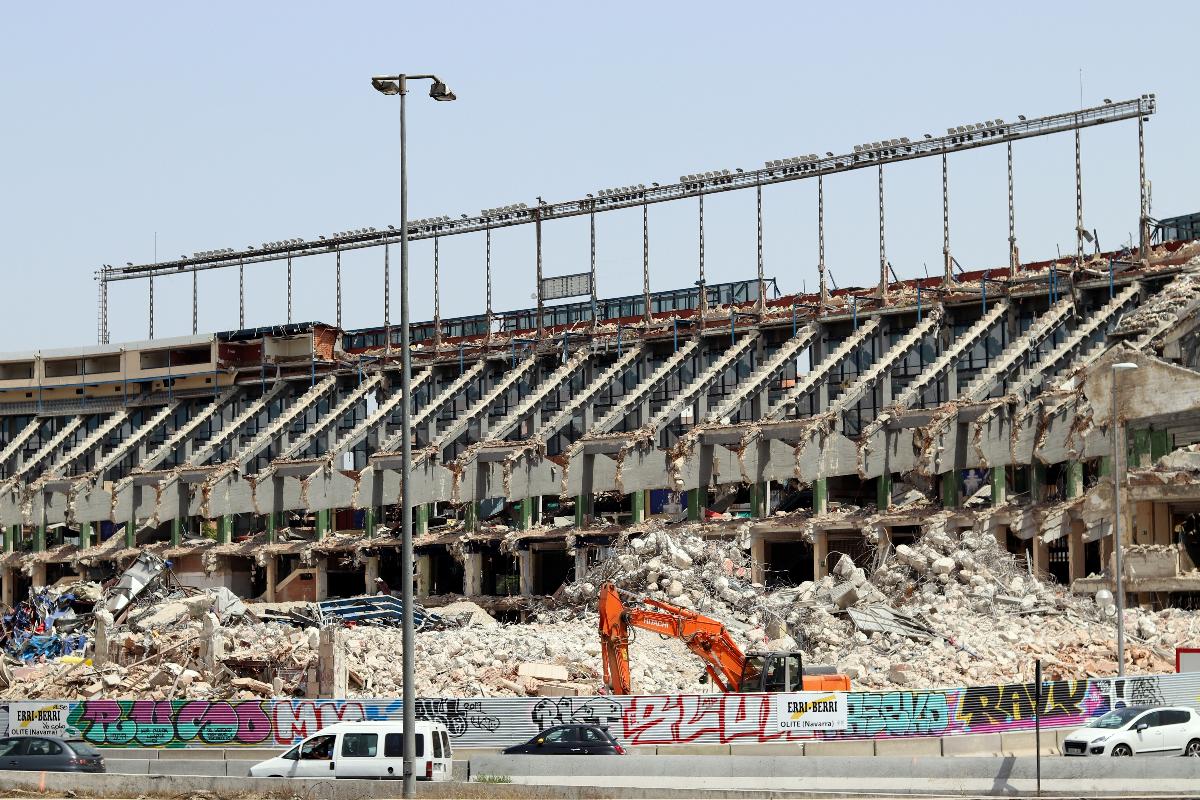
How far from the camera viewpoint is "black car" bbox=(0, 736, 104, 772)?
3216 centimetres

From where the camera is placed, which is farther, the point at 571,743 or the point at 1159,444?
the point at 1159,444

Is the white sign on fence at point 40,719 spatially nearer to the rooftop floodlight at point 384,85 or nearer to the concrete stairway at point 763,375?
the rooftop floodlight at point 384,85

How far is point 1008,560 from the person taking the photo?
53750 mm

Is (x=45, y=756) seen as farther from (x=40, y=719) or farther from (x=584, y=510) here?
(x=584, y=510)

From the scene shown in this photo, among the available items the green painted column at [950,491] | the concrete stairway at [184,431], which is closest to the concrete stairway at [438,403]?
the concrete stairway at [184,431]

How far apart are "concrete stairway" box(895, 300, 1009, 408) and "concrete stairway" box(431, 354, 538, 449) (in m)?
19.5

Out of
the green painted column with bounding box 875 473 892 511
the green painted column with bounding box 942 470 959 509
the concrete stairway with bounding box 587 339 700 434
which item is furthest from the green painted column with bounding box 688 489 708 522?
the green painted column with bounding box 942 470 959 509

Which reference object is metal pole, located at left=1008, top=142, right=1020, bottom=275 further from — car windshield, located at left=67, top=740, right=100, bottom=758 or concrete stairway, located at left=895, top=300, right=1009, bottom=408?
car windshield, located at left=67, top=740, right=100, bottom=758

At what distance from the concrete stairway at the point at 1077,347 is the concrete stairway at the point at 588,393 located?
65.4 ft

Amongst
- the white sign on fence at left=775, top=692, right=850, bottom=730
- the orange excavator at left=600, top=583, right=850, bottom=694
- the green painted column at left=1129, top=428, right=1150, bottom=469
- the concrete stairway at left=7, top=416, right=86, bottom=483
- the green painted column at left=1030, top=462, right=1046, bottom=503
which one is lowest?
the white sign on fence at left=775, top=692, right=850, bottom=730

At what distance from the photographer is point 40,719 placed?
126 ft

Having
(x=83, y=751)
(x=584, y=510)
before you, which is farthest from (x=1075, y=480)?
(x=83, y=751)

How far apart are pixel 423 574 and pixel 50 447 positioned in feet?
99.2

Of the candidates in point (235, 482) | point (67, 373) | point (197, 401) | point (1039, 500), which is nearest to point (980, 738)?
point (1039, 500)
